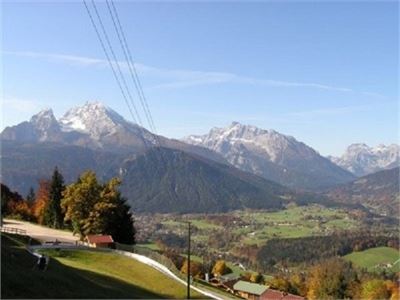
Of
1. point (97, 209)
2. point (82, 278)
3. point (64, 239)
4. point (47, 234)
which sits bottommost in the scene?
point (82, 278)

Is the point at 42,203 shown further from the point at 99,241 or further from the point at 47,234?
the point at 99,241

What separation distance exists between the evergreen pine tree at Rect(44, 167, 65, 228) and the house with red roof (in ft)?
70.7

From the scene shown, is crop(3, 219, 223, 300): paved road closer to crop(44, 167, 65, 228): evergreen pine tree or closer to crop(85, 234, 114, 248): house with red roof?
crop(85, 234, 114, 248): house with red roof

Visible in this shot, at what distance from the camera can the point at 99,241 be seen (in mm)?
68250

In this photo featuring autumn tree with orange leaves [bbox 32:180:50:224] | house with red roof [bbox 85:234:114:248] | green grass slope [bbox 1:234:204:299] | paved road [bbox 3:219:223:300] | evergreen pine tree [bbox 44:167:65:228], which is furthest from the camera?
autumn tree with orange leaves [bbox 32:180:50:224]

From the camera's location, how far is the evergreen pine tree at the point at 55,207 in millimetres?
90188

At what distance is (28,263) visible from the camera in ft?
133

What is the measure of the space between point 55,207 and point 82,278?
49.7 metres

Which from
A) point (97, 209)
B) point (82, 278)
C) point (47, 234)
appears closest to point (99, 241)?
point (97, 209)

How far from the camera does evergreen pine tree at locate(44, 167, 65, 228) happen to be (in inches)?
3551

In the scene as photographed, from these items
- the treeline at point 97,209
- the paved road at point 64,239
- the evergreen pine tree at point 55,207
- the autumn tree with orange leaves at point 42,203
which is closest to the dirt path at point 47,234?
the paved road at point 64,239

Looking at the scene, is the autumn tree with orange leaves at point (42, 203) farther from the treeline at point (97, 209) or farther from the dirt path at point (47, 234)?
the treeline at point (97, 209)

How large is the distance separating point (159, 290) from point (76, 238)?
97.6ft

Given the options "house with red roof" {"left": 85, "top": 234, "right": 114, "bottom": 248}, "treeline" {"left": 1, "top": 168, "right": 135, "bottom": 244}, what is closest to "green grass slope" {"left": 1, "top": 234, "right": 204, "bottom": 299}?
"house with red roof" {"left": 85, "top": 234, "right": 114, "bottom": 248}
